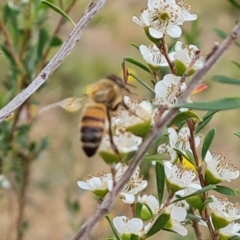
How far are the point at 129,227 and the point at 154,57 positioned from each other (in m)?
0.23

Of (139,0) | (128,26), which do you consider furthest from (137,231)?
(139,0)

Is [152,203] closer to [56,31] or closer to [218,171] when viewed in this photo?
[218,171]

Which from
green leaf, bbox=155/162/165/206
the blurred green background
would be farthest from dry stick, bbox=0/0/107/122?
the blurred green background

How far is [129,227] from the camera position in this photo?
705 mm

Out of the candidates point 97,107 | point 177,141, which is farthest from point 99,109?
point 177,141

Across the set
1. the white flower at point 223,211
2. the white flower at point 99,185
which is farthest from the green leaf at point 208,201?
the white flower at point 99,185

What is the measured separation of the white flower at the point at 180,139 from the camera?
729 mm

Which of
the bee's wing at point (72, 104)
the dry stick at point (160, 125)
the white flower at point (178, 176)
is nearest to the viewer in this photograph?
the dry stick at point (160, 125)

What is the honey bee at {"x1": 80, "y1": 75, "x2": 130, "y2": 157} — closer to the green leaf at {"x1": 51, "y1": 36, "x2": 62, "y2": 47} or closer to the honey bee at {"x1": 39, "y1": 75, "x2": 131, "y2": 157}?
the honey bee at {"x1": 39, "y1": 75, "x2": 131, "y2": 157}

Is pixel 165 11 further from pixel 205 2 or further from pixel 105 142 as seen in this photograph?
pixel 205 2

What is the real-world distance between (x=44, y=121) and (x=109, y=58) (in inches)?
34.0

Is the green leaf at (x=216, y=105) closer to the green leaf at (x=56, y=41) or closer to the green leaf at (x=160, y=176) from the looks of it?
the green leaf at (x=160, y=176)

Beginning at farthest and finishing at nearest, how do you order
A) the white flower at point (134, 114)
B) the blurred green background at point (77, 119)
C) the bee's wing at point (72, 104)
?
the blurred green background at point (77, 119) → the bee's wing at point (72, 104) → the white flower at point (134, 114)

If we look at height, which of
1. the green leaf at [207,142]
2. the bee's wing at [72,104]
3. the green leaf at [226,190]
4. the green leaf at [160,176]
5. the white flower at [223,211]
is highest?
the bee's wing at [72,104]
